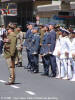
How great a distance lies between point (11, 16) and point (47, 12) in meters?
12.3

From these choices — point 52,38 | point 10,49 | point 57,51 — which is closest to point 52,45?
point 52,38

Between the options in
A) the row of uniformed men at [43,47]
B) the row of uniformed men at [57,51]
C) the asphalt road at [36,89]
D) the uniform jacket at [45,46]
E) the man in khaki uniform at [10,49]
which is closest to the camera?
the asphalt road at [36,89]

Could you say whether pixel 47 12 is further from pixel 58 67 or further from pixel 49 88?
pixel 49 88

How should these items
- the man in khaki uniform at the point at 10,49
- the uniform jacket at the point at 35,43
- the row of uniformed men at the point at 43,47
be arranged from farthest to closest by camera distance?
the uniform jacket at the point at 35,43, the row of uniformed men at the point at 43,47, the man in khaki uniform at the point at 10,49

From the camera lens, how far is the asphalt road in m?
13.0

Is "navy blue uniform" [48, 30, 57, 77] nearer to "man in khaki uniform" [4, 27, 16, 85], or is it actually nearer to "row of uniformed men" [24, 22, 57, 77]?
"row of uniformed men" [24, 22, 57, 77]

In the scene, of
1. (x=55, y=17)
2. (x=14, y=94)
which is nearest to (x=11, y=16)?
(x=55, y=17)

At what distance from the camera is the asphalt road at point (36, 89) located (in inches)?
512

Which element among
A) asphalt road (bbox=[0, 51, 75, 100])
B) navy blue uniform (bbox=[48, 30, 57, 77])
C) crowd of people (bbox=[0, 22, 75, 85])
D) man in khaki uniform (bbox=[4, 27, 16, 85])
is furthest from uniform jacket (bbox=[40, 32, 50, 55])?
man in khaki uniform (bbox=[4, 27, 16, 85])

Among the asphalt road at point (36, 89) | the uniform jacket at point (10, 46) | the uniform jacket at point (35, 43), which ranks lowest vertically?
the asphalt road at point (36, 89)

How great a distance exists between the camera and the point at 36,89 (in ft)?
47.7

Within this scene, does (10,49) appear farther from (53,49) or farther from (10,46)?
(53,49)

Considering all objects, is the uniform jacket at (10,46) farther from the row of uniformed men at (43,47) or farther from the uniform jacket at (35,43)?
the uniform jacket at (35,43)

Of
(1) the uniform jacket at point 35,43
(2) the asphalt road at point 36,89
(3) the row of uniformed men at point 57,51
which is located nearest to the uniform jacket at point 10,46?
(2) the asphalt road at point 36,89
